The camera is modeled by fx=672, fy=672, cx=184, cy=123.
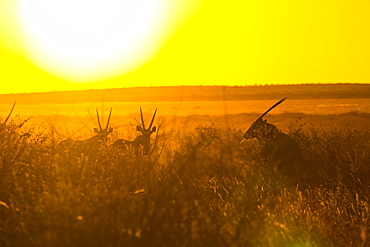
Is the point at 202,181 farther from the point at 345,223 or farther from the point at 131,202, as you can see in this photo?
the point at 131,202

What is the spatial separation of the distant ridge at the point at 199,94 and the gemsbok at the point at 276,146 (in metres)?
74.7

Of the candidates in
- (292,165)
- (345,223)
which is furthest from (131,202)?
(292,165)

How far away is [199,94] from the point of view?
324 feet

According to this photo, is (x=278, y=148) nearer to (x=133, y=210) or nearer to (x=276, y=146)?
(x=276, y=146)

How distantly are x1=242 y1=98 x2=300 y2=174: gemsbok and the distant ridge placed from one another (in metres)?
74.7

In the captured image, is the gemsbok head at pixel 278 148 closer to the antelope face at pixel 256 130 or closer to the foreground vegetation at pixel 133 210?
the antelope face at pixel 256 130

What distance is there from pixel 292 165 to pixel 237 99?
78001 millimetres

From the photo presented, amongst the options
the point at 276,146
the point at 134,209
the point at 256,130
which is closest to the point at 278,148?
the point at 276,146

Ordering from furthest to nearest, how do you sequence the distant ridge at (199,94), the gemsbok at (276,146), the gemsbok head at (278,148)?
the distant ridge at (199,94), the gemsbok at (276,146), the gemsbok head at (278,148)

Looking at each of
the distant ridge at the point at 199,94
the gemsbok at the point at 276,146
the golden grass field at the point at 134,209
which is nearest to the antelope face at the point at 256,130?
the gemsbok at the point at 276,146

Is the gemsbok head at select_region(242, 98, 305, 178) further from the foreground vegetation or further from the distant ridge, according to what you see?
the distant ridge

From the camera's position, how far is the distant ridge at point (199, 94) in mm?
92500

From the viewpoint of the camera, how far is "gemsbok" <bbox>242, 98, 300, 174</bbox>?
1431 centimetres

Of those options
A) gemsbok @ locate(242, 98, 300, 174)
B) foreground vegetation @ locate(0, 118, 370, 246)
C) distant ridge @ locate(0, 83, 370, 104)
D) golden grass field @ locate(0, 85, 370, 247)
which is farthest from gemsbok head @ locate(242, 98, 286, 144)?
distant ridge @ locate(0, 83, 370, 104)
